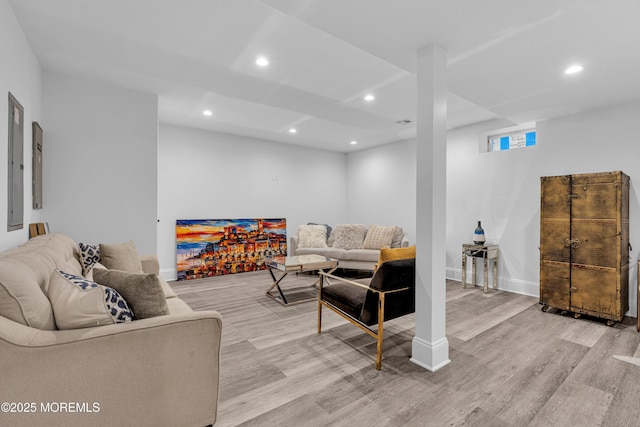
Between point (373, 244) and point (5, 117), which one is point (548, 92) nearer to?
point (373, 244)

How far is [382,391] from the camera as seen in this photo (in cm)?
207

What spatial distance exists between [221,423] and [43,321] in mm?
1073

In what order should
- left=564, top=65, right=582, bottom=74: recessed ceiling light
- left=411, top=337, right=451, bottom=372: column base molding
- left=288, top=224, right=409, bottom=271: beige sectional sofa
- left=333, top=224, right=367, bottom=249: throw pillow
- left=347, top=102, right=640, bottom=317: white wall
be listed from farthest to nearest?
left=333, top=224, right=367, bottom=249: throw pillow < left=288, top=224, right=409, bottom=271: beige sectional sofa < left=347, top=102, right=640, bottom=317: white wall < left=564, top=65, right=582, bottom=74: recessed ceiling light < left=411, top=337, right=451, bottom=372: column base molding

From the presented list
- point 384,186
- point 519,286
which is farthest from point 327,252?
point 519,286

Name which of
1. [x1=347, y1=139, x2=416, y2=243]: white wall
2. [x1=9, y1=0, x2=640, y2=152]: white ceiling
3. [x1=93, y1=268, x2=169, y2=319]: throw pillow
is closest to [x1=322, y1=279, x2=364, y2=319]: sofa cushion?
[x1=93, y1=268, x2=169, y2=319]: throw pillow

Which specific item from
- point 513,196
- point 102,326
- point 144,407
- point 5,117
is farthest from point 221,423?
point 513,196

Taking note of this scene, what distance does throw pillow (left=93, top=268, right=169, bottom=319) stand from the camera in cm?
158

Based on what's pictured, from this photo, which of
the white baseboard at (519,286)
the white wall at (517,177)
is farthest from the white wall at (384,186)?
the white baseboard at (519,286)

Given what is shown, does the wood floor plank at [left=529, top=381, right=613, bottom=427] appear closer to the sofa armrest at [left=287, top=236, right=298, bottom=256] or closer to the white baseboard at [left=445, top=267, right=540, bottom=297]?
the white baseboard at [left=445, top=267, right=540, bottom=297]

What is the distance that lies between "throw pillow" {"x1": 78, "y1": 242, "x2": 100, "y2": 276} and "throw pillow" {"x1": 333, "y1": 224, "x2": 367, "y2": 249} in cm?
414

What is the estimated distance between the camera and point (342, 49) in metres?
2.71

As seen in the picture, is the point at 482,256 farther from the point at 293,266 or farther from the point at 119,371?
the point at 119,371

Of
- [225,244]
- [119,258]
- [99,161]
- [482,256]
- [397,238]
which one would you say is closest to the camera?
[119,258]

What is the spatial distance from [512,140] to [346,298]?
4.04 meters
